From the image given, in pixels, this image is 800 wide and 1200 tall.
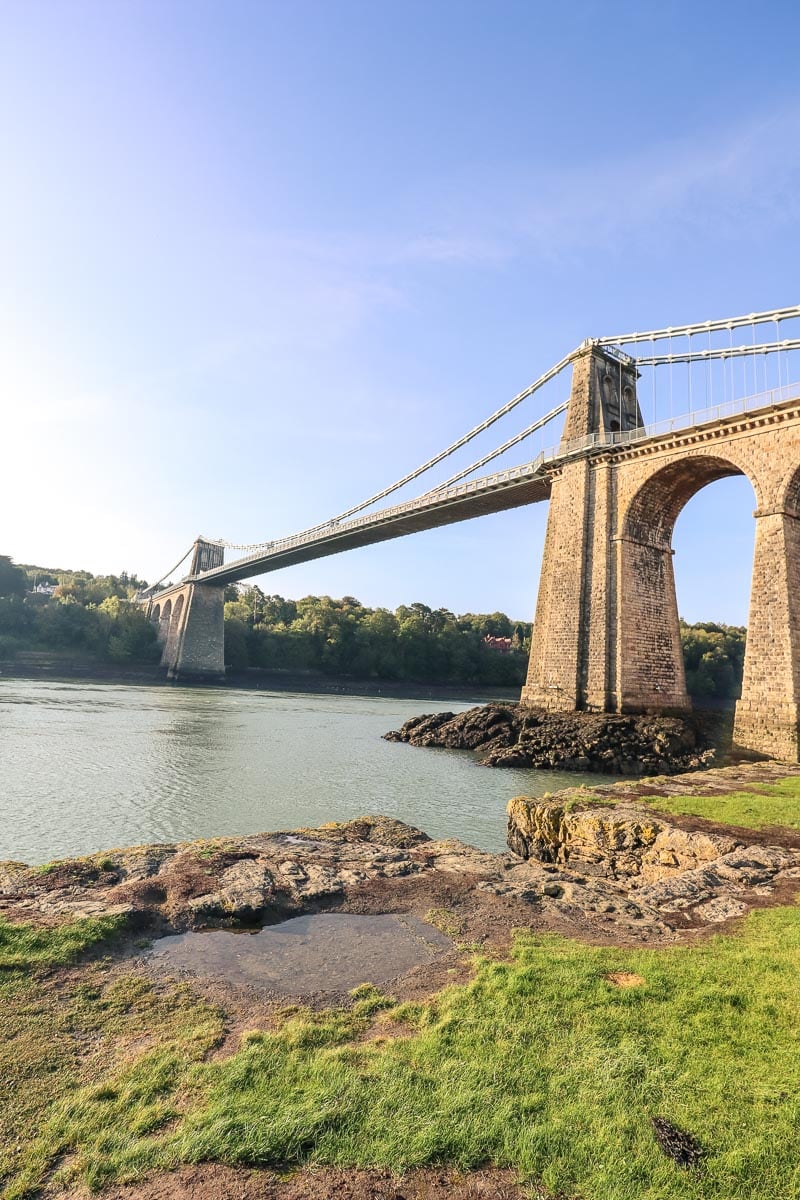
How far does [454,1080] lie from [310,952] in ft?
6.99

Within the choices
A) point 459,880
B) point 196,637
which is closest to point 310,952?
point 459,880

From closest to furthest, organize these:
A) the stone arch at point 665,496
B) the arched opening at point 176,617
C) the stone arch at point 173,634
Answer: the stone arch at point 665,496 → the stone arch at point 173,634 → the arched opening at point 176,617

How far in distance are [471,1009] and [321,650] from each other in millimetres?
67080

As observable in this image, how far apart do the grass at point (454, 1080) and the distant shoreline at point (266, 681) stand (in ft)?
178

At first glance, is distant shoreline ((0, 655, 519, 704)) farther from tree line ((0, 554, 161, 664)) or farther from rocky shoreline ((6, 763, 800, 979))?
rocky shoreline ((6, 763, 800, 979))

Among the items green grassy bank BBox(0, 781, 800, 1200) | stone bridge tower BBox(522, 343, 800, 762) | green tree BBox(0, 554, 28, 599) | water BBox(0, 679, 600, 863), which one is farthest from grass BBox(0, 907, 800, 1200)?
green tree BBox(0, 554, 28, 599)

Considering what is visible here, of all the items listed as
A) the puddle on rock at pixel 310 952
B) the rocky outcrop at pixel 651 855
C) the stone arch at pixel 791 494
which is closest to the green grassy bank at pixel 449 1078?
the puddle on rock at pixel 310 952

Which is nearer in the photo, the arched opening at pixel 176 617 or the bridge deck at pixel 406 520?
the bridge deck at pixel 406 520

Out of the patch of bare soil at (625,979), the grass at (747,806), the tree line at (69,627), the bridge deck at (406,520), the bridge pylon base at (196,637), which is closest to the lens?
the patch of bare soil at (625,979)

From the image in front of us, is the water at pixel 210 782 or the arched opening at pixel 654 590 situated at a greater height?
the arched opening at pixel 654 590

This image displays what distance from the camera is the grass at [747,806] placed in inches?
331

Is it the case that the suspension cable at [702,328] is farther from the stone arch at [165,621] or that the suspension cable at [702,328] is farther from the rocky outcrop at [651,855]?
the stone arch at [165,621]

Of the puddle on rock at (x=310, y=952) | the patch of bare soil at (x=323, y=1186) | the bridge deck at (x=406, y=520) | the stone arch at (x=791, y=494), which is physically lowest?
the puddle on rock at (x=310, y=952)

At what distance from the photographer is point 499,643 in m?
82.5
